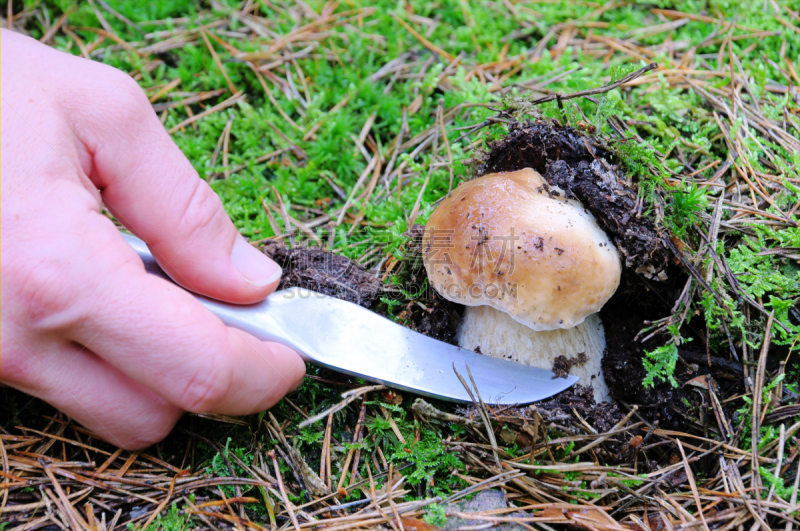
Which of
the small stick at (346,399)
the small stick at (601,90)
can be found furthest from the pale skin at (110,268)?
the small stick at (601,90)

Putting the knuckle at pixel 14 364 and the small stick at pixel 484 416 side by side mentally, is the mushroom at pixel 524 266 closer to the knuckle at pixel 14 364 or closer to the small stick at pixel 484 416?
the small stick at pixel 484 416

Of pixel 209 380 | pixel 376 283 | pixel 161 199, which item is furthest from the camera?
pixel 376 283

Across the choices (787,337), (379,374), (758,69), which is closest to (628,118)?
(758,69)

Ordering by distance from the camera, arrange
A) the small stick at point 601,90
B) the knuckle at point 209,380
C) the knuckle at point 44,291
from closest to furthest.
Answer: the knuckle at point 44,291 < the knuckle at point 209,380 < the small stick at point 601,90

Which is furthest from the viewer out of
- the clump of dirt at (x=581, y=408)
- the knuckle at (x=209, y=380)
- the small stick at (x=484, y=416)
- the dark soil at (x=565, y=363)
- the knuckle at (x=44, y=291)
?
the dark soil at (x=565, y=363)

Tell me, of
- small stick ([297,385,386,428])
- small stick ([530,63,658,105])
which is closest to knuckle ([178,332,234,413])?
small stick ([297,385,386,428])

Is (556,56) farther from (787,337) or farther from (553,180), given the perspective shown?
(787,337)

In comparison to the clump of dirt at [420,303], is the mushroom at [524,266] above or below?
above

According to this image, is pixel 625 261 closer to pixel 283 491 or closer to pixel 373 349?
pixel 373 349

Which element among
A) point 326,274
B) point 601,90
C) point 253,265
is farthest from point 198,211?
point 601,90
